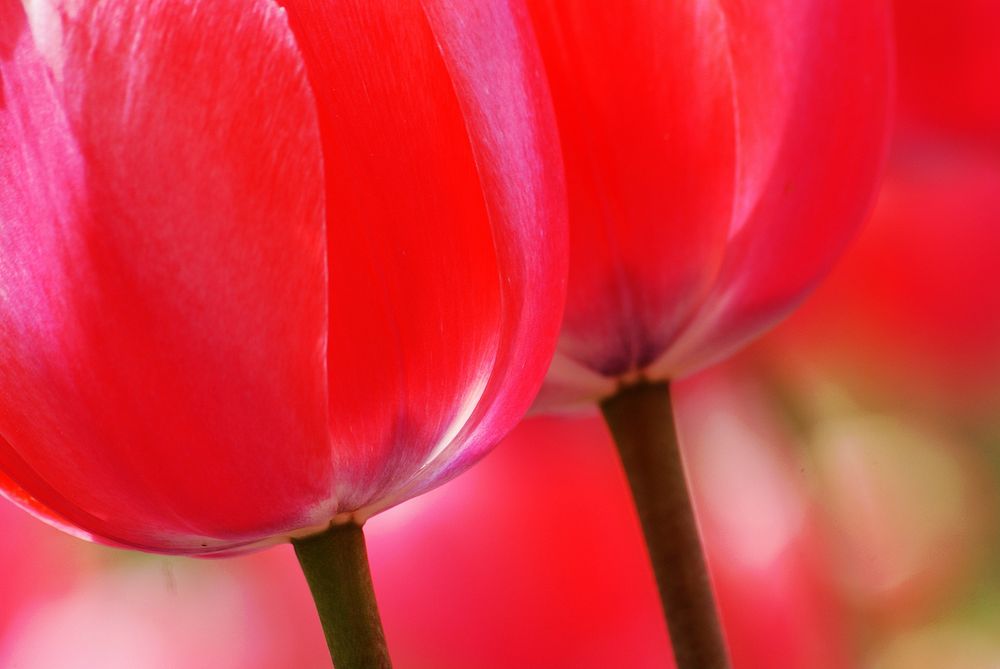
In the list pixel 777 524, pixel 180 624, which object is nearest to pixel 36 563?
pixel 180 624

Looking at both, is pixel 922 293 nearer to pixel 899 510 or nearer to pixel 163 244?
pixel 899 510

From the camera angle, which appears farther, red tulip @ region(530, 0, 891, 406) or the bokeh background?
the bokeh background

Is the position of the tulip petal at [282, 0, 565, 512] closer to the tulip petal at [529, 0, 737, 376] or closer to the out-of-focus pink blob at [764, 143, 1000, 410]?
the tulip petal at [529, 0, 737, 376]

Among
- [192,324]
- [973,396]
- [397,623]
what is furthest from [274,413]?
[973,396]

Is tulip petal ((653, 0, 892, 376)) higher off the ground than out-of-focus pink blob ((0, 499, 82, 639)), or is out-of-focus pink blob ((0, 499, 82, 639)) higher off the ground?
tulip petal ((653, 0, 892, 376))

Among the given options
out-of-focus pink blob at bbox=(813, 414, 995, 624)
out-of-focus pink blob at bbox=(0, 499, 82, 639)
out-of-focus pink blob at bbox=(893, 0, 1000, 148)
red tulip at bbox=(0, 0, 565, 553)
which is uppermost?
out-of-focus pink blob at bbox=(893, 0, 1000, 148)

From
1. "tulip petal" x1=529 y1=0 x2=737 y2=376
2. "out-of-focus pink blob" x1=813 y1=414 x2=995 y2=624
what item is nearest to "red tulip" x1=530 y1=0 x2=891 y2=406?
"tulip petal" x1=529 y1=0 x2=737 y2=376

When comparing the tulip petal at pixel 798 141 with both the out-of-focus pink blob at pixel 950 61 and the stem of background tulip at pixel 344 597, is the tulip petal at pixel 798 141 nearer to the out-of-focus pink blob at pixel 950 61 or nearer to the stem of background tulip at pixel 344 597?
the stem of background tulip at pixel 344 597
